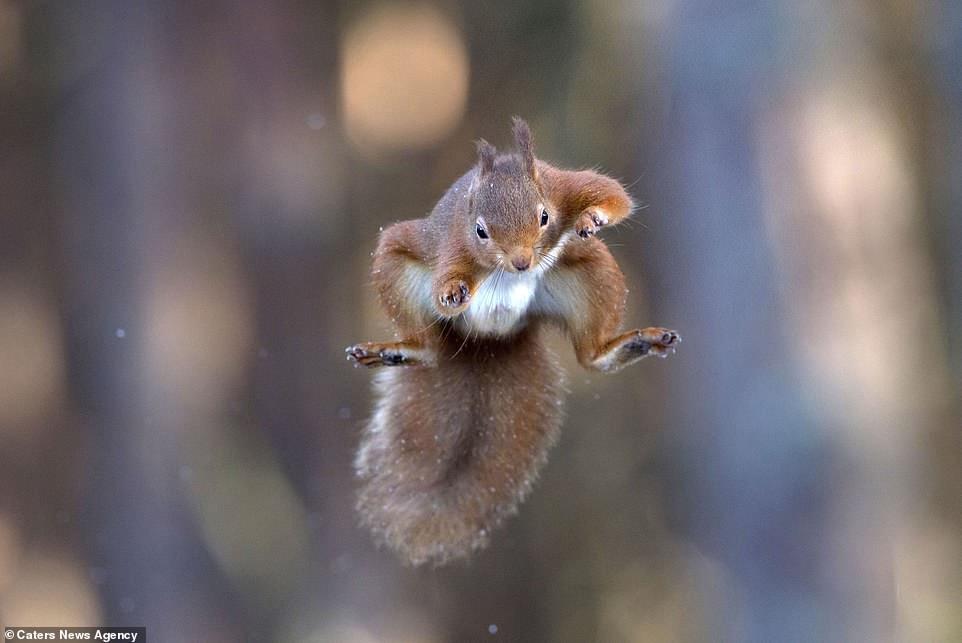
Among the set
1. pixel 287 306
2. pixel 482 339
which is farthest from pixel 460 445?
pixel 287 306

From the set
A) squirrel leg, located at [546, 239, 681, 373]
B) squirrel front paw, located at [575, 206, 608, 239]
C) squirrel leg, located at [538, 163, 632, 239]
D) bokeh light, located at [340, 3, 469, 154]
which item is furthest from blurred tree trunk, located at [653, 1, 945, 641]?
squirrel front paw, located at [575, 206, 608, 239]

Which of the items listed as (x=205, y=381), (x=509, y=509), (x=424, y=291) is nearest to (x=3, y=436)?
(x=205, y=381)

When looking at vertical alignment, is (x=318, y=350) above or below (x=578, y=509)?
above

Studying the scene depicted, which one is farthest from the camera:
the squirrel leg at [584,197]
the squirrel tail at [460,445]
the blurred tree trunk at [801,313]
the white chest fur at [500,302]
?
the blurred tree trunk at [801,313]

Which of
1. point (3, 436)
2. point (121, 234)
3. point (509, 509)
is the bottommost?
point (509, 509)

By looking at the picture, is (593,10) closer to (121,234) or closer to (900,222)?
(900,222)

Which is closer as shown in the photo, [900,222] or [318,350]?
[900,222]

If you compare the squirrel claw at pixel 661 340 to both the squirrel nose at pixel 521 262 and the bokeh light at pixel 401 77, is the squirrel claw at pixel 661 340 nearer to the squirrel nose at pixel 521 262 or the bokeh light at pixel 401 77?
the squirrel nose at pixel 521 262

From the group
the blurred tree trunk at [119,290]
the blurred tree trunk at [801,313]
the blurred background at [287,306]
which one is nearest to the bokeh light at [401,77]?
the blurred background at [287,306]
